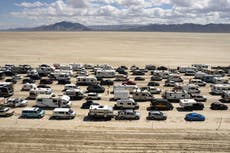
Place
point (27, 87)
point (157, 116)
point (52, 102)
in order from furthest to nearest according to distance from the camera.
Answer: point (27, 87) → point (52, 102) → point (157, 116)

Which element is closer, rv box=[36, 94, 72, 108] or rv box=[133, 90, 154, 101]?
rv box=[36, 94, 72, 108]

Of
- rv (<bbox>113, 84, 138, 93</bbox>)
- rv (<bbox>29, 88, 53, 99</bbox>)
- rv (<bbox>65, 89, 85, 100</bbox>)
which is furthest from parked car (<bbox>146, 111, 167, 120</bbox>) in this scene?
rv (<bbox>29, 88, 53, 99</bbox>)

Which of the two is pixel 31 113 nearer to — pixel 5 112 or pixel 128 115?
pixel 5 112

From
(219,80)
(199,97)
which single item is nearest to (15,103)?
(199,97)

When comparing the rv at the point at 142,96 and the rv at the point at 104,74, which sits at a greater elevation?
the rv at the point at 104,74

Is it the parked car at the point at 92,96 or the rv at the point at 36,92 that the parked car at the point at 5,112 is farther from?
the parked car at the point at 92,96

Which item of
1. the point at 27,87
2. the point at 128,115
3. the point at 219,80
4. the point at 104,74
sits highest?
the point at 104,74

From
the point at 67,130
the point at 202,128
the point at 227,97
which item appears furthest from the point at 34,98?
the point at 227,97

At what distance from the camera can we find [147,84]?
57844mm

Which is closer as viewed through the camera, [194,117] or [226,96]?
[194,117]

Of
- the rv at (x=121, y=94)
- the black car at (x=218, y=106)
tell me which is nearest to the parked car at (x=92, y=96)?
the rv at (x=121, y=94)

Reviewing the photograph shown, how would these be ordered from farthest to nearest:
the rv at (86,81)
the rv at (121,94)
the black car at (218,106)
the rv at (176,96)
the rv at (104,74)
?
the rv at (104,74)
the rv at (86,81)
the rv at (176,96)
the rv at (121,94)
the black car at (218,106)

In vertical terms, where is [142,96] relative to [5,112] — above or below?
above

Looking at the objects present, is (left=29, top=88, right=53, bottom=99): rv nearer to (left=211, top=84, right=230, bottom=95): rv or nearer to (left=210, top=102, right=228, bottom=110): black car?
(left=210, top=102, right=228, bottom=110): black car
